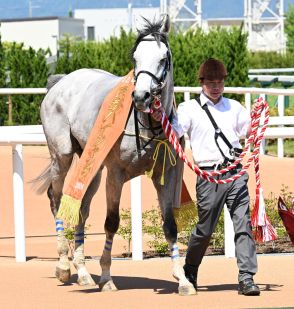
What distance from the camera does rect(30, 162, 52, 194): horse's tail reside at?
31.3 ft

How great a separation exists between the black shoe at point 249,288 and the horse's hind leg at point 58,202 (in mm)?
1360

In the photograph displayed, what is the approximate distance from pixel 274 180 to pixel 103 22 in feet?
282

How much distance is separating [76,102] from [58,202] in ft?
2.55

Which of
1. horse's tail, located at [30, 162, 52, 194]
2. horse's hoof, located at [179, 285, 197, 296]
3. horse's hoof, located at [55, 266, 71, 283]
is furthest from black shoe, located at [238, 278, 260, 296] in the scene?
horse's tail, located at [30, 162, 52, 194]

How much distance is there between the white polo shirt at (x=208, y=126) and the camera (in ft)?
25.6

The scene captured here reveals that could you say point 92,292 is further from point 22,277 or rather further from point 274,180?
point 274,180

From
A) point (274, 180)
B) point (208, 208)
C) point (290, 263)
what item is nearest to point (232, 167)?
point (208, 208)

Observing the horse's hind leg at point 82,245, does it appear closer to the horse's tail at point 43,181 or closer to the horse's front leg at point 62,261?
the horse's front leg at point 62,261

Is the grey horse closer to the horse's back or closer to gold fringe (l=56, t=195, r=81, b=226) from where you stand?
the horse's back

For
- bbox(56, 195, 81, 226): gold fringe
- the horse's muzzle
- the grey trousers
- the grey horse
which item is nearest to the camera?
the horse's muzzle

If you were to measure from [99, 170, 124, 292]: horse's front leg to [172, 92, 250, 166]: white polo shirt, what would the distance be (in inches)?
20.2

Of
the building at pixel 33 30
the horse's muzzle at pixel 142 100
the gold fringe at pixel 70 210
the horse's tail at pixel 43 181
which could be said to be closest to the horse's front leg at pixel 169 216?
the gold fringe at pixel 70 210

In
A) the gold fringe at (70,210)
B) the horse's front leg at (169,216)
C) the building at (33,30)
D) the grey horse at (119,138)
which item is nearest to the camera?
the grey horse at (119,138)

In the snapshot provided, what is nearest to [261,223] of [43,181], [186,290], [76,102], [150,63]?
[186,290]
